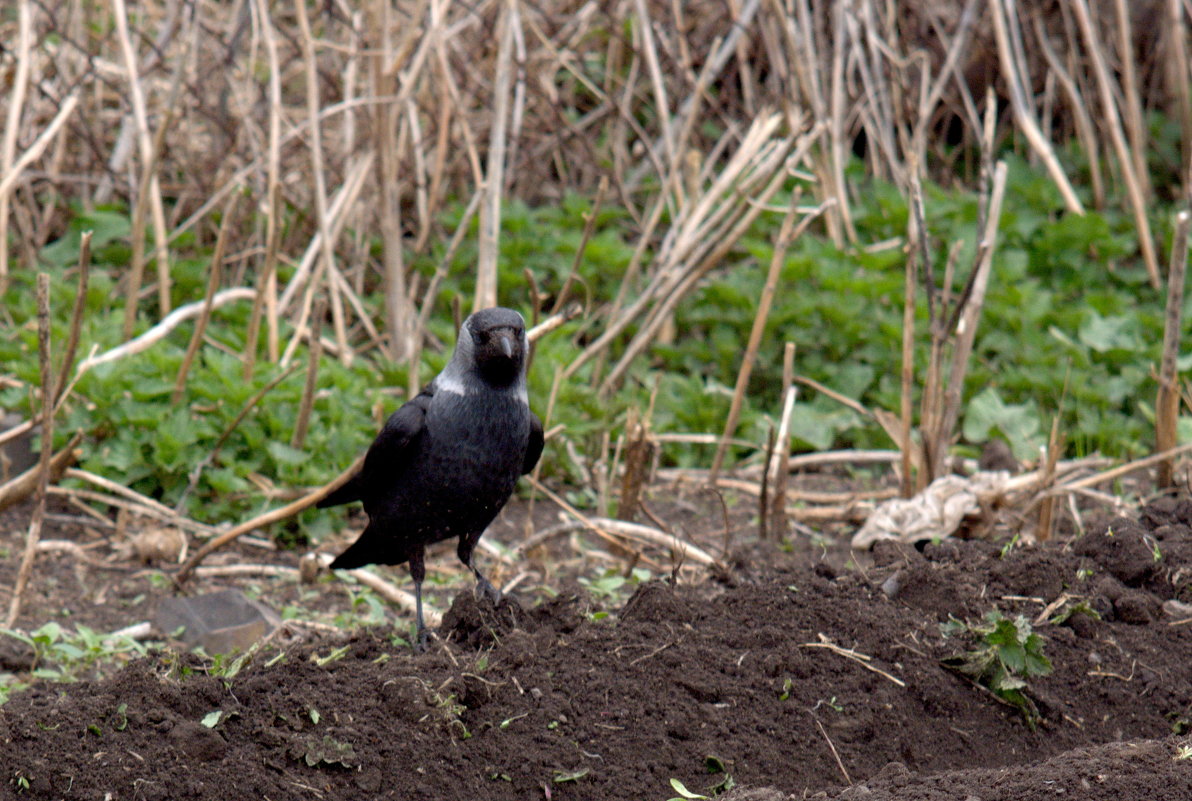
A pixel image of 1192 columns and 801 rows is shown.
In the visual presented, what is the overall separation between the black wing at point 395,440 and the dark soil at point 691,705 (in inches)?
16.6

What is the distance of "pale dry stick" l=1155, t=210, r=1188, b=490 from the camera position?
151 inches

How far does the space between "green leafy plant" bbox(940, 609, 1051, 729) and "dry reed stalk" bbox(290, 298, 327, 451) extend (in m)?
2.10

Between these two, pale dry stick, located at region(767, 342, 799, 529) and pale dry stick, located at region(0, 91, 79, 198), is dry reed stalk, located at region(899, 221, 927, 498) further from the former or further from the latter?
pale dry stick, located at region(0, 91, 79, 198)

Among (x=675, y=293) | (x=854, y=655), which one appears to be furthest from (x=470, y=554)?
(x=675, y=293)

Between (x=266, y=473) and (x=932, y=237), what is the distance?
12.5 feet

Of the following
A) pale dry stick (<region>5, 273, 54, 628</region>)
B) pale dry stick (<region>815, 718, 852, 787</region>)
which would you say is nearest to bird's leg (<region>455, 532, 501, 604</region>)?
pale dry stick (<region>815, 718, 852, 787</region>)

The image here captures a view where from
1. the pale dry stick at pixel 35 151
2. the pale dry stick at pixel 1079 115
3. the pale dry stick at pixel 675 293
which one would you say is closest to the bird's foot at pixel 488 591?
the pale dry stick at pixel 675 293

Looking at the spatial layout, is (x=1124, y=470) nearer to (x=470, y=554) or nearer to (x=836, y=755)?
(x=836, y=755)

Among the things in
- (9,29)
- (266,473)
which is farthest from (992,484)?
(9,29)

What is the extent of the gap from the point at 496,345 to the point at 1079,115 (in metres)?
5.11

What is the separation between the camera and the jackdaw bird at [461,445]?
3092 mm

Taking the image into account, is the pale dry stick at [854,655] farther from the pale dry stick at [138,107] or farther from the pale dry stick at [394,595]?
the pale dry stick at [138,107]

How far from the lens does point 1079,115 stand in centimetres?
689

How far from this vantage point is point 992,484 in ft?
12.8
